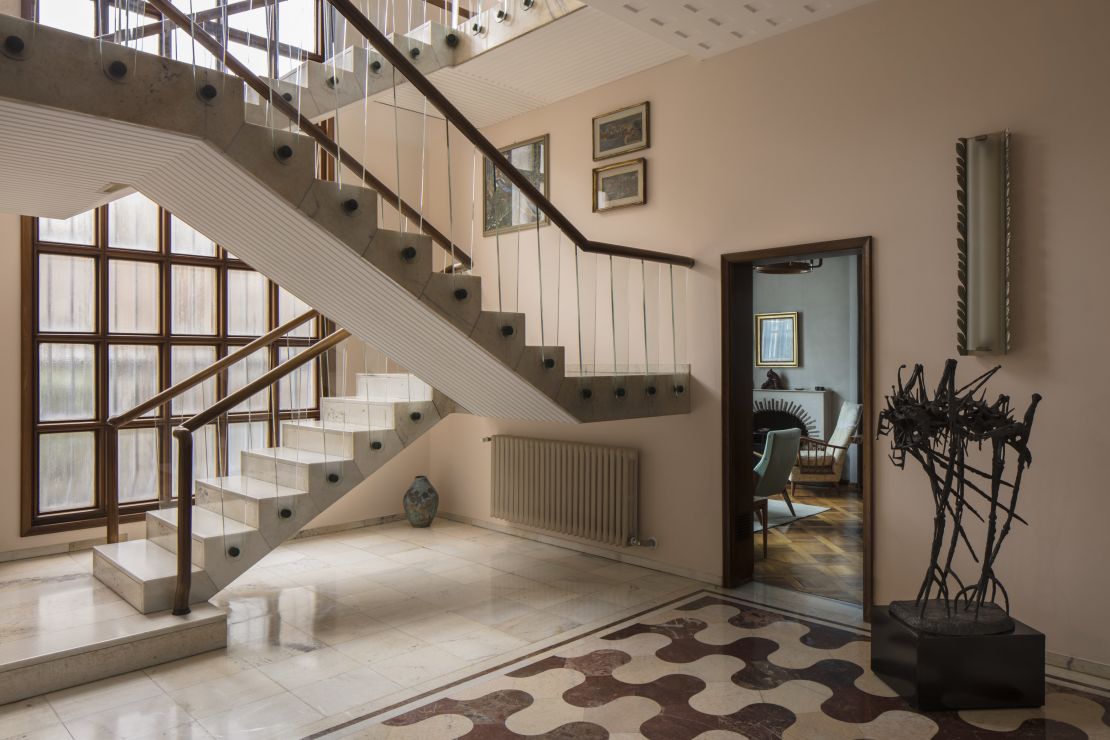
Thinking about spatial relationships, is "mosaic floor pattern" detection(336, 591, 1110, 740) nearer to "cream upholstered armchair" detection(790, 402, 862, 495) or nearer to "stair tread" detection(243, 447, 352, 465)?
"stair tread" detection(243, 447, 352, 465)

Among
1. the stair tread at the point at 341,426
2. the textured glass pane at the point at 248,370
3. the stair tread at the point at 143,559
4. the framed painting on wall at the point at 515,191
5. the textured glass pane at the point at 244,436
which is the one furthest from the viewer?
the framed painting on wall at the point at 515,191

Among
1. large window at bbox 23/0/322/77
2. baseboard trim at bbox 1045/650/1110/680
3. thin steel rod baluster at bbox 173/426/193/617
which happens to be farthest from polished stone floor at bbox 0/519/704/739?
large window at bbox 23/0/322/77

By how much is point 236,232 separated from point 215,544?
1.70 meters

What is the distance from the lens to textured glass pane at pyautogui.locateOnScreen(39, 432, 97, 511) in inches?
213

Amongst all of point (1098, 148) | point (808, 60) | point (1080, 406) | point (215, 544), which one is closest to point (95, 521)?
point (215, 544)

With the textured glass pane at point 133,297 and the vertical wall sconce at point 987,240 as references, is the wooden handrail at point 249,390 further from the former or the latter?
the vertical wall sconce at point 987,240

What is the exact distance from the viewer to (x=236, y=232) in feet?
11.8

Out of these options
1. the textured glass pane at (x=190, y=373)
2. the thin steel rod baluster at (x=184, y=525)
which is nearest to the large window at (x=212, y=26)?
the thin steel rod baluster at (x=184, y=525)

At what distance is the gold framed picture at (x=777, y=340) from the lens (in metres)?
9.67

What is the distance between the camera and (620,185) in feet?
18.2

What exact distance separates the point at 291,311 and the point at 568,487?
280 centimetres

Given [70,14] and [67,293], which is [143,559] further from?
[70,14]

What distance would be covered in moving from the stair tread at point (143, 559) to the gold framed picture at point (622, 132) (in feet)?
12.5

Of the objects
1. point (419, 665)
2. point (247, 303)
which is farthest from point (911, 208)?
point (247, 303)
